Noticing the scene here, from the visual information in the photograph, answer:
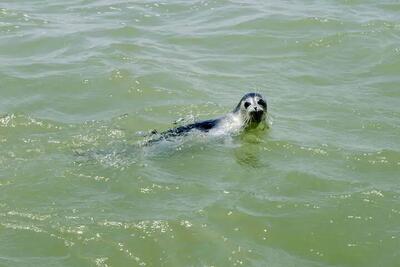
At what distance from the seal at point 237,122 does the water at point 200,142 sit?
169 mm

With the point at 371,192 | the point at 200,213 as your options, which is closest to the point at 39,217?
the point at 200,213

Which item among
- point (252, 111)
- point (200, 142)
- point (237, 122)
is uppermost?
point (252, 111)

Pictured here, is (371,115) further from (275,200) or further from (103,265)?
(103,265)

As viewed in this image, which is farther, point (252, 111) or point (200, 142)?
point (252, 111)

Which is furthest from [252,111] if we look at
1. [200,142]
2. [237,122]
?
[200,142]

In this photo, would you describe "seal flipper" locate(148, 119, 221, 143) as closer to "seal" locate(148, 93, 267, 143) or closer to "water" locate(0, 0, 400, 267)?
"seal" locate(148, 93, 267, 143)

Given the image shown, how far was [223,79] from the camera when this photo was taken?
417 inches

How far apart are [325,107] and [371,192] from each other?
270cm

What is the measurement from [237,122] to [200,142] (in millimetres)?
628

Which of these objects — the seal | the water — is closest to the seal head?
the seal

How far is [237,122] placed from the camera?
8438 mm

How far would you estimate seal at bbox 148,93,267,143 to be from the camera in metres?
8.18

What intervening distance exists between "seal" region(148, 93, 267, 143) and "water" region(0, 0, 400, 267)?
0.56 feet

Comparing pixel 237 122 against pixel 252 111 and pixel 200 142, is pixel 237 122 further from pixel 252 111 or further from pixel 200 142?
pixel 200 142
